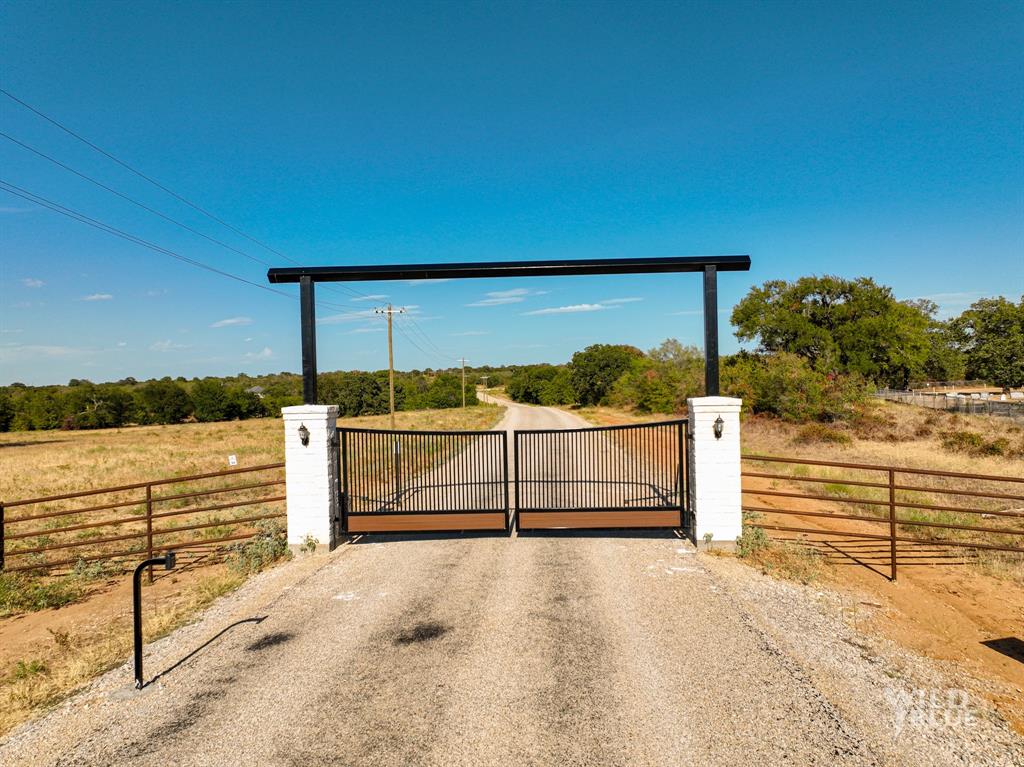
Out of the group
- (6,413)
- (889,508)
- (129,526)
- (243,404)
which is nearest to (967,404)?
(889,508)

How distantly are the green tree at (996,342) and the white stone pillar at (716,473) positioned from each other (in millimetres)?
70140

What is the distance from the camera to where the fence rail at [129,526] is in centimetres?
781

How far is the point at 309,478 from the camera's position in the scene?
8.19 m

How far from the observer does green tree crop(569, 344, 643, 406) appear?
67938 millimetres

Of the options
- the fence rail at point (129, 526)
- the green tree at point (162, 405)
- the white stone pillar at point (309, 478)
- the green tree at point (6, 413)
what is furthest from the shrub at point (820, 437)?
the green tree at point (6, 413)

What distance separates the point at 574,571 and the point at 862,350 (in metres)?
46.6

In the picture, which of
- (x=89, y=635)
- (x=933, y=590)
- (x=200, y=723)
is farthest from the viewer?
(x=933, y=590)

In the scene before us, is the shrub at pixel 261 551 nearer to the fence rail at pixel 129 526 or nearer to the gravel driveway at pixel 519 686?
the fence rail at pixel 129 526

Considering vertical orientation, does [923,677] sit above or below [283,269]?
below

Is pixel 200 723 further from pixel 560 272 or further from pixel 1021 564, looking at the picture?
pixel 1021 564

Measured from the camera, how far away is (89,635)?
5.88 meters

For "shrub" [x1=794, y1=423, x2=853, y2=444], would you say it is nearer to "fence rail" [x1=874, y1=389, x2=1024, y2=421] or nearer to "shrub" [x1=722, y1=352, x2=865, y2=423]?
"shrub" [x1=722, y1=352, x2=865, y2=423]

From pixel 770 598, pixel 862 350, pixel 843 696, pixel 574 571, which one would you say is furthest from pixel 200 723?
pixel 862 350

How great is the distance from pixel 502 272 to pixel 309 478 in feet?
14.8
